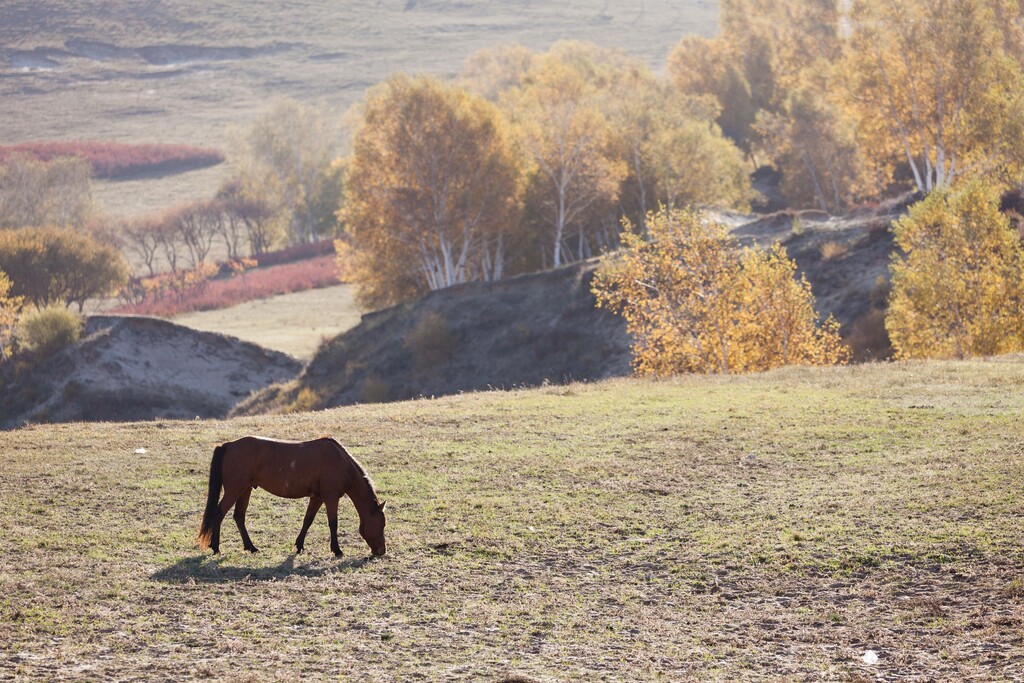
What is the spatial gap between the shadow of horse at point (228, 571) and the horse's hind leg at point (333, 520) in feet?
1.00

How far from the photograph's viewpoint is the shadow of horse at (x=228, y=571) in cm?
1638

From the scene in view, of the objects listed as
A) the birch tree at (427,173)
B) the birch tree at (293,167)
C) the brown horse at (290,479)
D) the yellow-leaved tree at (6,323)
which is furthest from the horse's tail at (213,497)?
the birch tree at (293,167)

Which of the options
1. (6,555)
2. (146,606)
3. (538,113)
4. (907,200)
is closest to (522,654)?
(146,606)

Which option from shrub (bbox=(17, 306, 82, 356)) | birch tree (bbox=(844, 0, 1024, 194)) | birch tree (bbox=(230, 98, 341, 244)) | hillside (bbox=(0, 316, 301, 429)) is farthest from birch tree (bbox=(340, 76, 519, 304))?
birch tree (bbox=(230, 98, 341, 244))

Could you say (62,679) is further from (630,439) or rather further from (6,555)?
(630,439)

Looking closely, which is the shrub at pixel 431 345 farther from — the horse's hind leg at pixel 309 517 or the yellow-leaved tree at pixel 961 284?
the horse's hind leg at pixel 309 517

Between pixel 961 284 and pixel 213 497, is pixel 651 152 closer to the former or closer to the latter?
pixel 961 284

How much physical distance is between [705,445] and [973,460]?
6150mm

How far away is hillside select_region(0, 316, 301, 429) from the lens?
224ft

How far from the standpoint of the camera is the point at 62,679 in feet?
40.9

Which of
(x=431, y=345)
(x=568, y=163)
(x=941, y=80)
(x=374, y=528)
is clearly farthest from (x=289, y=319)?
(x=374, y=528)

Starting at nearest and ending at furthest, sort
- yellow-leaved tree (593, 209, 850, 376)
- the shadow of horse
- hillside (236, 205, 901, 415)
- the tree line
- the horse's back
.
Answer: the shadow of horse < the horse's back < yellow-leaved tree (593, 209, 850, 376) < hillside (236, 205, 901, 415) < the tree line

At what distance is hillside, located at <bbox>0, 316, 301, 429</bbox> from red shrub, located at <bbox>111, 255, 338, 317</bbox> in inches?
1407

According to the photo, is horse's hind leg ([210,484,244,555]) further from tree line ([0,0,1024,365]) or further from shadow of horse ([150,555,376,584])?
tree line ([0,0,1024,365])
